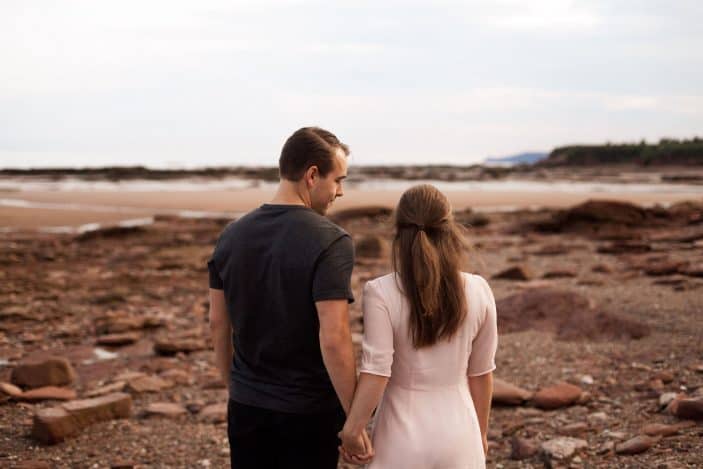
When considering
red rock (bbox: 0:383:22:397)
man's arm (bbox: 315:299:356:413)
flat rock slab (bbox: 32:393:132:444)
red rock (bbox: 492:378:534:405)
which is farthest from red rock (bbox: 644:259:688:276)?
man's arm (bbox: 315:299:356:413)

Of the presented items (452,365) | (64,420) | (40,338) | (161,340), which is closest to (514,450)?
(452,365)

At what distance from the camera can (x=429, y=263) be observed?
9.20 ft

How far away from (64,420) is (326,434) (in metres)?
3.94

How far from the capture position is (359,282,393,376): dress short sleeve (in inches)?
111

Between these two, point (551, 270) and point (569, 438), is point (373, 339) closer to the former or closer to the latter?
point (569, 438)

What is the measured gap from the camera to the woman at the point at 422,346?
282cm

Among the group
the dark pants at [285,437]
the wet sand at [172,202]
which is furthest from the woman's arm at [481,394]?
the wet sand at [172,202]

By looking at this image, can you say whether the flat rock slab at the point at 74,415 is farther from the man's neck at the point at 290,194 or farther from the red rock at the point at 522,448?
the man's neck at the point at 290,194

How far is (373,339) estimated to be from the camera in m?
2.82

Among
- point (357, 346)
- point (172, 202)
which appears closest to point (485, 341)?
point (357, 346)

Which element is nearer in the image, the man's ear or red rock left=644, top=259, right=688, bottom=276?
the man's ear

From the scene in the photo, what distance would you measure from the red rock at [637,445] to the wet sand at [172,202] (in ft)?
74.5

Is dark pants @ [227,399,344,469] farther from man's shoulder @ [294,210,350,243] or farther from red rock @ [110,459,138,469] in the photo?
red rock @ [110,459,138,469]

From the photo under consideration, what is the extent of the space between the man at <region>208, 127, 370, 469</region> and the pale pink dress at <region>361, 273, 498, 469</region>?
0.36 ft
